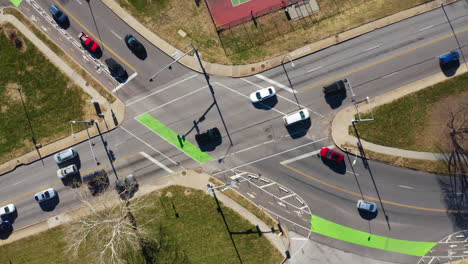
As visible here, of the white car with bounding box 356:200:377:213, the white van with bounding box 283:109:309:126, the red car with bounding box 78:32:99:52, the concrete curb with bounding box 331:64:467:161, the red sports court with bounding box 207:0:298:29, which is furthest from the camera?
the red sports court with bounding box 207:0:298:29

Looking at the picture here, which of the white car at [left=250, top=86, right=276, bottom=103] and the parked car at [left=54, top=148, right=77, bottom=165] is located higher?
the parked car at [left=54, top=148, right=77, bottom=165]

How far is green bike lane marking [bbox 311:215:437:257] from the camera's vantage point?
178 feet

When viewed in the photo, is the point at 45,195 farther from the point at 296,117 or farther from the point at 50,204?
the point at 296,117

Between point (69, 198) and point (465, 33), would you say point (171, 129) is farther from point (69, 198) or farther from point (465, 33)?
point (465, 33)

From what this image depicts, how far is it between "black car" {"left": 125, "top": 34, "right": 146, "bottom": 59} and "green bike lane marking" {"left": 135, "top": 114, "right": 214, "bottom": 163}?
10504 millimetres

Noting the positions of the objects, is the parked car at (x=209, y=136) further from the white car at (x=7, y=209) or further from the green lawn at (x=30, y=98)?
the white car at (x=7, y=209)

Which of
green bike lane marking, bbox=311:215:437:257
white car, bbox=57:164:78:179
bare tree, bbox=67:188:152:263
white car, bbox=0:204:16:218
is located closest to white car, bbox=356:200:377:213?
green bike lane marking, bbox=311:215:437:257

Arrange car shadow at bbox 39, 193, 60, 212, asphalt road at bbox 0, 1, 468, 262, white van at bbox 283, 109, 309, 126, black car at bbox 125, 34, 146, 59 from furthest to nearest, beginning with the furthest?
1. car shadow at bbox 39, 193, 60, 212
2. black car at bbox 125, 34, 146, 59
3. asphalt road at bbox 0, 1, 468, 262
4. white van at bbox 283, 109, 309, 126

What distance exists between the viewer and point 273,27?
5694 cm

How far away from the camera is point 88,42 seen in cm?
5662

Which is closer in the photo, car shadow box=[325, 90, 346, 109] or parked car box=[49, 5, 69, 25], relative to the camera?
car shadow box=[325, 90, 346, 109]

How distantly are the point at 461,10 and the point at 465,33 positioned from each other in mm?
3869

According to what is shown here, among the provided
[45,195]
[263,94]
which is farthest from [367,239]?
[45,195]

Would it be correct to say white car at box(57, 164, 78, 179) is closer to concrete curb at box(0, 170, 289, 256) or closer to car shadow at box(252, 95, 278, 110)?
concrete curb at box(0, 170, 289, 256)
